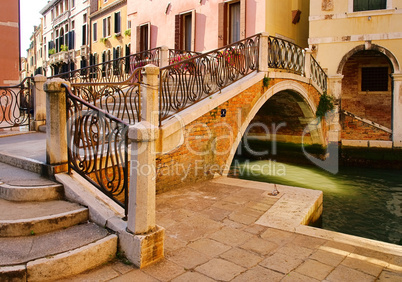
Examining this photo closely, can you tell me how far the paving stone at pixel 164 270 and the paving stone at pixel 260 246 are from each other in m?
0.81

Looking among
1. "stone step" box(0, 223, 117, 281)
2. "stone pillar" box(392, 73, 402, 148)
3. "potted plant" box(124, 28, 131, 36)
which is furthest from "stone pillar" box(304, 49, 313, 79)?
"potted plant" box(124, 28, 131, 36)

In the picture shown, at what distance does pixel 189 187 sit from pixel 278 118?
7.76 metres

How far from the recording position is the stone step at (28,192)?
11.5 feet

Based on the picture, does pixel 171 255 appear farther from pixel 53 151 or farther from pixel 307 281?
pixel 53 151

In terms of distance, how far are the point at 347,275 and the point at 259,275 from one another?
764 millimetres

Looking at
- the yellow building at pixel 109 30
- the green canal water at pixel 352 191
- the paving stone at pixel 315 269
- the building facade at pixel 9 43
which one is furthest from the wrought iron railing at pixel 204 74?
the yellow building at pixel 109 30

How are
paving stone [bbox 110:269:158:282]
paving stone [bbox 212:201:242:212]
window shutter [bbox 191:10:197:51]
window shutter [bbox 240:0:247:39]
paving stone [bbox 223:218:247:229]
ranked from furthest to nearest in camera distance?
window shutter [bbox 191:10:197:51]
window shutter [bbox 240:0:247:39]
paving stone [bbox 212:201:242:212]
paving stone [bbox 223:218:247:229]
paving stone [bbox 110:269:158:282]

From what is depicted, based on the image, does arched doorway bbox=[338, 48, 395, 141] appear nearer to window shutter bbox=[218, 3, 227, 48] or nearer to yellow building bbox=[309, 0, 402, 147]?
yellow building bbox=[309, 0, 402, 147]

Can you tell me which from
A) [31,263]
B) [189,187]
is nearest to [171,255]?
[31,263]

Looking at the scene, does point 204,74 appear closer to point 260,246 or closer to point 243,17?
point 260,246

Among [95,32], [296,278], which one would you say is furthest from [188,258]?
[95,32]

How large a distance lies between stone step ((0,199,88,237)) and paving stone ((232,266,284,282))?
5.15 ft

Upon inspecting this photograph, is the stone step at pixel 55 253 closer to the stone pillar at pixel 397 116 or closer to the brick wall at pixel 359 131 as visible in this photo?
the brick wall at pixel 359 131

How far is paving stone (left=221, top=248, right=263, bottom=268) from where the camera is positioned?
3.12 m
